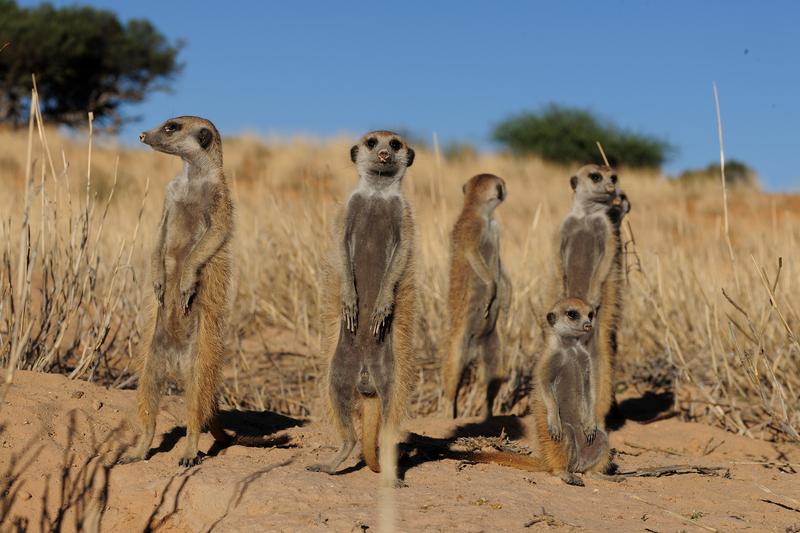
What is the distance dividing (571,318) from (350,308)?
3.62 ft

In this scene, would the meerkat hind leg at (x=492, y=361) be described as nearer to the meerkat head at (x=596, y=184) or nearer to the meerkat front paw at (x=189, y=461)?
the meerkat head at (x=596, y=184)

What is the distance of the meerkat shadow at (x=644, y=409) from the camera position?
6.23m

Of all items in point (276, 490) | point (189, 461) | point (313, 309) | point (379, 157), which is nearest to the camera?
point (276, 490)

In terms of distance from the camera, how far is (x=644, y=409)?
6.86 metres

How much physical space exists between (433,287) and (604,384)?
2.36m

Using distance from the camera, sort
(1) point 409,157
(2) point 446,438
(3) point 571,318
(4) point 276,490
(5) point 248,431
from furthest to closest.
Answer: (2) point 446,438
(5) point 248,431
(3) point 571,318
(1) point 409,157
(4) point 276,490

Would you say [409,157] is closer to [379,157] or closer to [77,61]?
[379,157]

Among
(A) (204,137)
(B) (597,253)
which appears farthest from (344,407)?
(B) (597,253)

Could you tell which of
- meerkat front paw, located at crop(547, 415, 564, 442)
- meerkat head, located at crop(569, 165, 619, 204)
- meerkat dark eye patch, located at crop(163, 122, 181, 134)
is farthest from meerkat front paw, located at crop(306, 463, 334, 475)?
meerkat head, located at crop(569, 165, 619, 204)

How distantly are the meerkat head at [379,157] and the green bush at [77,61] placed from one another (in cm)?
2399

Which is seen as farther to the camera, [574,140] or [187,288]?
[574,140]

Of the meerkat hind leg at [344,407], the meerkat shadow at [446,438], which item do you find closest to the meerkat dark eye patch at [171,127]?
the meerkat hind leg at [344,407]

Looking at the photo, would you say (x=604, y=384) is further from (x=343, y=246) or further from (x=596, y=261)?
(x=343, y=246)

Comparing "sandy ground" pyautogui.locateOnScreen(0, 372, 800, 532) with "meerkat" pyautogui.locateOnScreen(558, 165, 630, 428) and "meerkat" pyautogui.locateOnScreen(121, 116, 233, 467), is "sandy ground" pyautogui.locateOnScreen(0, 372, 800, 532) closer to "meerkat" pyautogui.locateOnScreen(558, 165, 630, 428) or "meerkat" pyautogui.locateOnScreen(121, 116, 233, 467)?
"meerkat" pyautogui.locateOnScreen(121, 116, 233, 467)
